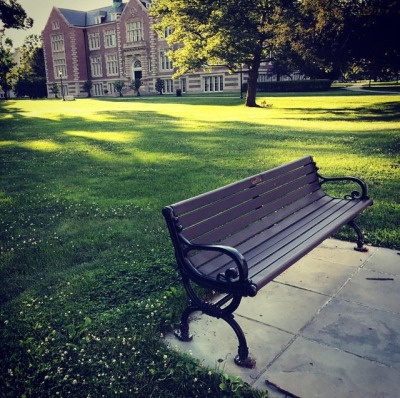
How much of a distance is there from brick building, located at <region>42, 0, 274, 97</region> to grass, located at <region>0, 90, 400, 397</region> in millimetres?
46786

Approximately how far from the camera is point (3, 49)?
38688 mm

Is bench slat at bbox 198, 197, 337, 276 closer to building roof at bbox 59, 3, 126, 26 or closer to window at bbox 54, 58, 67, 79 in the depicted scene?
building roof at bbox 59, 3, 126, 26

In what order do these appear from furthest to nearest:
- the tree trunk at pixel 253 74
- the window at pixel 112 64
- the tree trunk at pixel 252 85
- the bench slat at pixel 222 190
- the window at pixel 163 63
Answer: the window at pixel 112 64 < the window at pixel 163 63 < the tree trunk at pixel 252 85 < the tree trunk at pixel 253 74 < the bench slat at pixel 222 190

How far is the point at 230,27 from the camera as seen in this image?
2484 centimetres

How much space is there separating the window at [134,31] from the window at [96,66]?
29.0 feet

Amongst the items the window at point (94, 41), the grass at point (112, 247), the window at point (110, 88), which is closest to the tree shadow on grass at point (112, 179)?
the grass at point (112, 247)

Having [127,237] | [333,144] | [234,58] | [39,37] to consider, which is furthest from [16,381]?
[39,37]

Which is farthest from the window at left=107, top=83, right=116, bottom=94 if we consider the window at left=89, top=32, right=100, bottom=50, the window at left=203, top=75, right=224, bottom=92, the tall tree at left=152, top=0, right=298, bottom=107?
the tall tree at left=152, top=0, right=298, bottom=107

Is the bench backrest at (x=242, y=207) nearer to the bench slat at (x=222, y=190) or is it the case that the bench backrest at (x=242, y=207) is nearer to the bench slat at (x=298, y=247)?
the bench slat at (x=222, y=190)

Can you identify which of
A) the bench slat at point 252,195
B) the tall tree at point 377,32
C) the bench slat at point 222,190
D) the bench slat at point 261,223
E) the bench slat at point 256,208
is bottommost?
the bench slat at point 261,223

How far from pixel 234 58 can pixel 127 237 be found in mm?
22551

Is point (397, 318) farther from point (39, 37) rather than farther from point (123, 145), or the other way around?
point (39, 37)

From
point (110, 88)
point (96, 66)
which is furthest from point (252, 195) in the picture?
point (96, 66)

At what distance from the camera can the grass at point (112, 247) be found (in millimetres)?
2863
